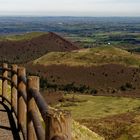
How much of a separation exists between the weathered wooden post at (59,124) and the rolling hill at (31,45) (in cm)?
12693

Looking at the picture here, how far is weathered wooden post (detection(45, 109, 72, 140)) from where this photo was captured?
4406 mm

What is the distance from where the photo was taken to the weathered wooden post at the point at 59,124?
4406 mm

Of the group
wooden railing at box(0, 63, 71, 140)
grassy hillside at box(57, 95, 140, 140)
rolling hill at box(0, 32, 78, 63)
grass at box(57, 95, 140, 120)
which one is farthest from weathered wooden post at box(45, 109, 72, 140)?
rolling hill at box(0, 32, 78, 63)

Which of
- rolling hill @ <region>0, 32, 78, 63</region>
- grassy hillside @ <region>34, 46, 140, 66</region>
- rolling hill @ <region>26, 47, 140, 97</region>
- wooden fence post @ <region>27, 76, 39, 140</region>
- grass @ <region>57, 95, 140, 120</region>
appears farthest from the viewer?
rolling hill @ <region>0, 32, 78, 63</region>

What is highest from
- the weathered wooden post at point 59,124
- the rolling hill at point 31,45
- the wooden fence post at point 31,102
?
the weathered wooden post at point 59,124

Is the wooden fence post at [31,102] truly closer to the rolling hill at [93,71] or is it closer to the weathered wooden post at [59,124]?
the weathered wooden post at [59,124]

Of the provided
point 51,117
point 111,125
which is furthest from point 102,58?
point 51,117

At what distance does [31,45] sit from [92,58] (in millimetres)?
35782

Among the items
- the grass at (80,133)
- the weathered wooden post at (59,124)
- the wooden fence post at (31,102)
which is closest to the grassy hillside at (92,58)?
the grass at (80,133)

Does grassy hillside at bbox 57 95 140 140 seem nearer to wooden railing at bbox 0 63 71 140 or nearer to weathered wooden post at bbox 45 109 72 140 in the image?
wooden railing at bbox 0 63 71 140

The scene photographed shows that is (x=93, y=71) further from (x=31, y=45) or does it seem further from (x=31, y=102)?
(x=31, y=102)

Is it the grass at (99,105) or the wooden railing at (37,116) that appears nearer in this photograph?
the wooden railing at (37,116)

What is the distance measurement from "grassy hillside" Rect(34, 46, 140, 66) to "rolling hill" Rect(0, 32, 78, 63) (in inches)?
918

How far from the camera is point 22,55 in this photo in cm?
13388
